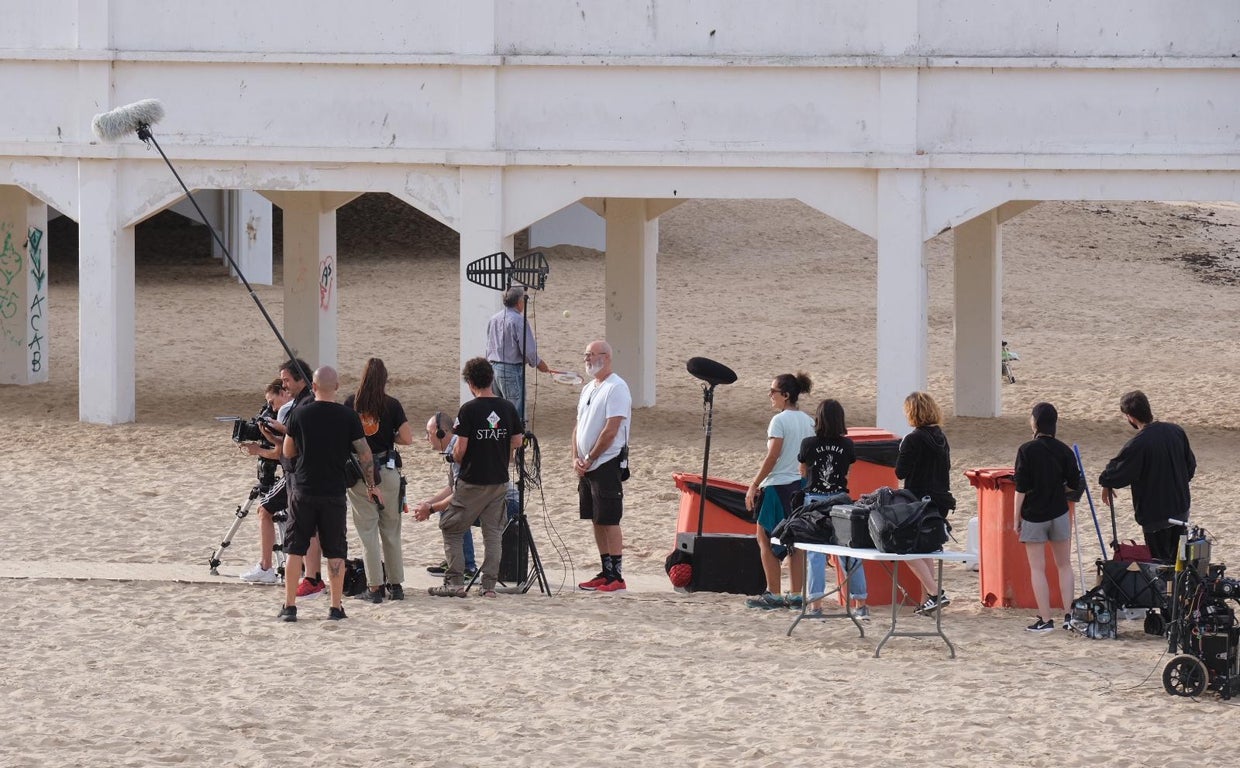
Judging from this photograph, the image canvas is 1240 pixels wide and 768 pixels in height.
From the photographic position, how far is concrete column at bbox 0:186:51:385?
78.1 feet

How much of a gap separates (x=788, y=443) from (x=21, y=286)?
51.1 ft

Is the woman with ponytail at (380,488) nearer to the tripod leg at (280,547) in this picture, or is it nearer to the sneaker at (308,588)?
the sneaker at (308,588)

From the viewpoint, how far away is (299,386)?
11.4 meters

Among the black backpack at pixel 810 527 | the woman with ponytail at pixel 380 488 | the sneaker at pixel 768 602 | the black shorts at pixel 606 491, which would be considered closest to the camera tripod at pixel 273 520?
the woman with ponytail at pixel 380 488

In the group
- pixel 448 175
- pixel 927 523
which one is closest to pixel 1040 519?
pixel 927 523

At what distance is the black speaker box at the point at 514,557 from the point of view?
12.1m

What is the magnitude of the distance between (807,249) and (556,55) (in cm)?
2507

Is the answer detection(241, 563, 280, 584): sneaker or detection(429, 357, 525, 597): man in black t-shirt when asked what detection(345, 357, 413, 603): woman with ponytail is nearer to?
detection(429, 357, 525, 597): man in black t-shirt

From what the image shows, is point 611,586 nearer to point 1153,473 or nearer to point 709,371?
point 709,371

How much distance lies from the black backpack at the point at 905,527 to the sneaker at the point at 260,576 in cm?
433

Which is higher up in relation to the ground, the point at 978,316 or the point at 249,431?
the point at 978,316

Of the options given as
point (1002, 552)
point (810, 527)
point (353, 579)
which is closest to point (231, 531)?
point (353, 579)

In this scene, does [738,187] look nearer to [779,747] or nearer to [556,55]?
[556,55]

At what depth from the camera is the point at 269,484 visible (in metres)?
11.9
